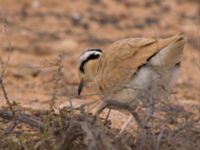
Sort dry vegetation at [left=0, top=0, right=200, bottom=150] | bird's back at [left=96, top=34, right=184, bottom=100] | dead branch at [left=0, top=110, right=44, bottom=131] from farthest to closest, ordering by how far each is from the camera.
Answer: bird's back at [left=96, top=34, right=184, bottom=100] < dead branch at [left=0, top=110, right=44, bottom=131] < dry vegetation at [left=0, top=0, right=200, bottom=150]

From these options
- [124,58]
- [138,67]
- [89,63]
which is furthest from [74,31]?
[138,67]

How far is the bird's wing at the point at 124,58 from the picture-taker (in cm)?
673

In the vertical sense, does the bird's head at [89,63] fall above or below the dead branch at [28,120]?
above

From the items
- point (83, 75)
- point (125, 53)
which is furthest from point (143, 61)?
point (83, 75)

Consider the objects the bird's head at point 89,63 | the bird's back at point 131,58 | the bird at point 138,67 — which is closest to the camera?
the bird at point 138,67

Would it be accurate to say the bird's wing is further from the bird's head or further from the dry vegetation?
the dry vegetation

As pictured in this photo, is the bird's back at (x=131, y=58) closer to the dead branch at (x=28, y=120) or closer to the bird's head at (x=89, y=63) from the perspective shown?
the bird's head at (x=89, y=63)

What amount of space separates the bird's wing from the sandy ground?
1.63m

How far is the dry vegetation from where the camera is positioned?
5.32 meters

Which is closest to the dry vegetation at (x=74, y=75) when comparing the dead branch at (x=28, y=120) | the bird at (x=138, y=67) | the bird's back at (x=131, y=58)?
the dead branch at (x=28, y=120)

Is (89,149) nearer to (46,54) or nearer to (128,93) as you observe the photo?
(128,93)

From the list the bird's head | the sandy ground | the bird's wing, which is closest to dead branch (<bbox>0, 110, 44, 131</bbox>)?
the bird's wing

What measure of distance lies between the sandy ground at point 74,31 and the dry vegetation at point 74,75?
0.01 metres

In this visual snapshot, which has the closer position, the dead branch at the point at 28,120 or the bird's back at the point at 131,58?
the dead branch at the point at 28,120
